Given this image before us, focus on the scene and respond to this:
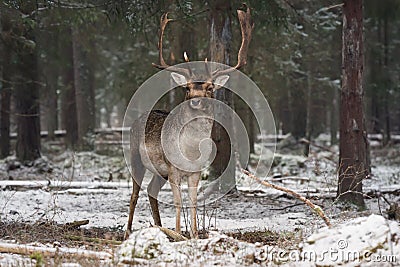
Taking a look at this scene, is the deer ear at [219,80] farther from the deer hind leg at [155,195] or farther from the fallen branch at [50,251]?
the fallen branch at [50,251]

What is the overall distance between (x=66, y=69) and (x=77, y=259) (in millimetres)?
20498

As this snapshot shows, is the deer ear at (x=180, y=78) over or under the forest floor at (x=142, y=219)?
over

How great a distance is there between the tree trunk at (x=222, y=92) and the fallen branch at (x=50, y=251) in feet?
23.2

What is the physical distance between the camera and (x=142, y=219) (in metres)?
10.4

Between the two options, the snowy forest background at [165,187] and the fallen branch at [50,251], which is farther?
the snowy forest background at [165,187]

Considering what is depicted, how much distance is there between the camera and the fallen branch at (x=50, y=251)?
19.9 ft

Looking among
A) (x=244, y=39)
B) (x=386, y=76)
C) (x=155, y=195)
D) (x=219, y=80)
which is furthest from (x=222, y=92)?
(x=386, y=76)

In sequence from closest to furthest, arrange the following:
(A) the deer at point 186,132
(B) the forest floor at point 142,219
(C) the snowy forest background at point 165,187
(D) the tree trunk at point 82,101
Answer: (B) the forest floor at point 142,219, (C) the snowy forest background at point 165,187, (A) the deer at point 186,132, (D) the tree trunk at point 82,101

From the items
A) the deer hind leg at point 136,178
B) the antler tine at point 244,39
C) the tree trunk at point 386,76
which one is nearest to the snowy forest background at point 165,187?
the tree trunk at point 386,76

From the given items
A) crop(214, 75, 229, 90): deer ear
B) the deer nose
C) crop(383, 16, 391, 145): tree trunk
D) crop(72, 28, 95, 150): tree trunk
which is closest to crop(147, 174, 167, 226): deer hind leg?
the deer nose

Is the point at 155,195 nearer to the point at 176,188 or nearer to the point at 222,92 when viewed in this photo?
the point at 176,188

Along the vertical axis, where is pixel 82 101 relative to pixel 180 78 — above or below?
below

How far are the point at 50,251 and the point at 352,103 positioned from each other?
22.4 ft

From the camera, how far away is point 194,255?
19.8 feet
